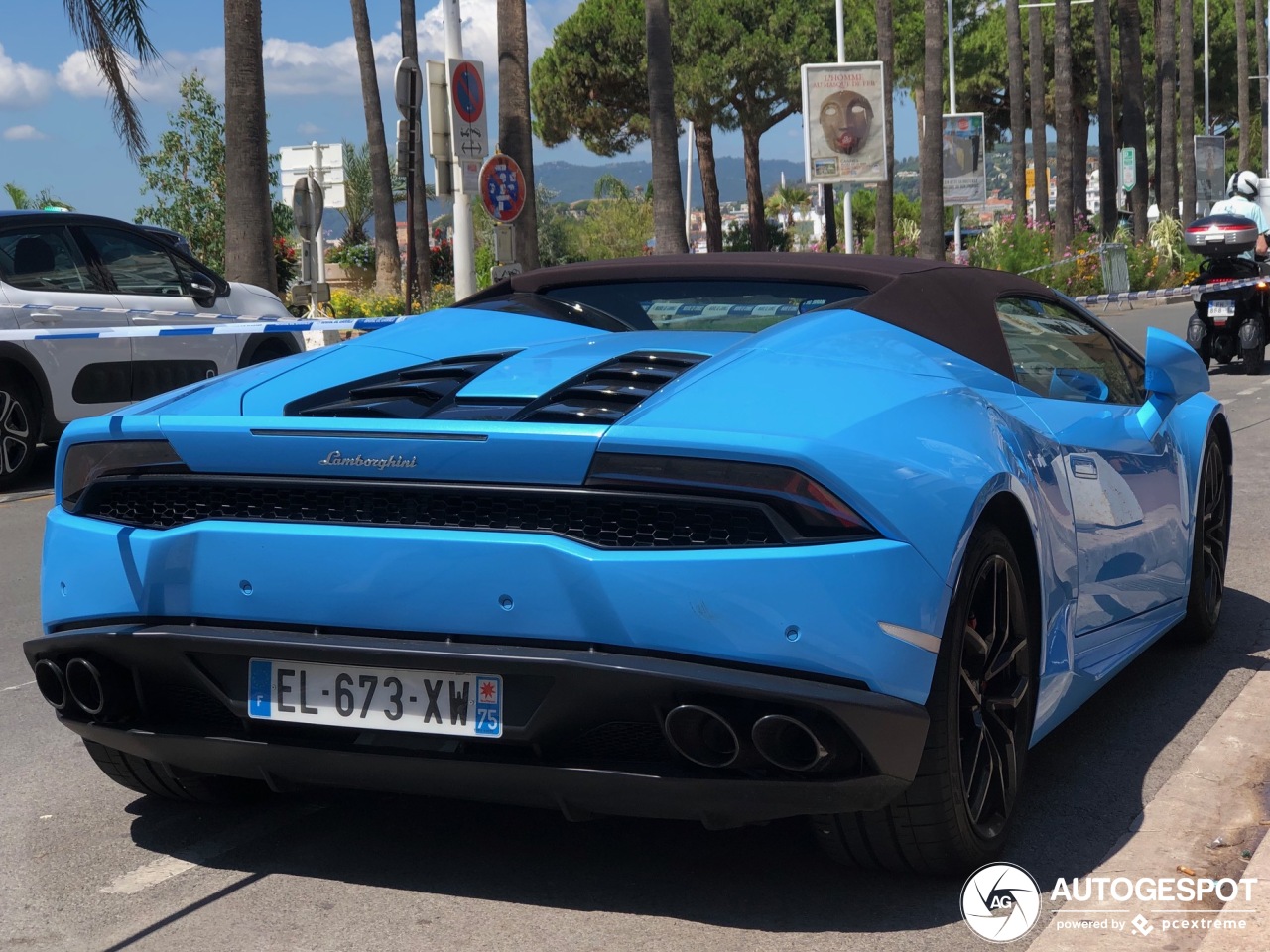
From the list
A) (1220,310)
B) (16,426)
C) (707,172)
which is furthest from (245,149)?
(707,172)

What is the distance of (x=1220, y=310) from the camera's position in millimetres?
16312

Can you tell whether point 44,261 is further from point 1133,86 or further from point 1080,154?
point 1080,154

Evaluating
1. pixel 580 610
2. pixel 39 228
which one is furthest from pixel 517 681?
pixel 39 228

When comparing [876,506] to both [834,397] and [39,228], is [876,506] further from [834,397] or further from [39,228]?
[39,228]

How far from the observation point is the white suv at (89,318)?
35.4 feet

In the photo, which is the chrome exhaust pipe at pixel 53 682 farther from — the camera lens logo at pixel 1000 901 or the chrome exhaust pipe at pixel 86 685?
the camera lens logo at pixel 1000 901

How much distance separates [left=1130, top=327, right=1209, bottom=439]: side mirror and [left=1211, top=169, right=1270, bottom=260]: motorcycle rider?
11.8 m

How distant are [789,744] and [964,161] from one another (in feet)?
130

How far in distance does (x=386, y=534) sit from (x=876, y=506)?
3.04 feet

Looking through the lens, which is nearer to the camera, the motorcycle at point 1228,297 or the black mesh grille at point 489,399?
the black mesh grille at point 489,399

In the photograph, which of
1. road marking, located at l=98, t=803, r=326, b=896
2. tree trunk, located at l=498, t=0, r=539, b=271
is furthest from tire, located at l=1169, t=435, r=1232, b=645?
tree trunk, located at l=498, t=0, r=539, b=271

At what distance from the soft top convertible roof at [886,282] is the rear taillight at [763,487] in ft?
3.11

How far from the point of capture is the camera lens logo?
130 inches

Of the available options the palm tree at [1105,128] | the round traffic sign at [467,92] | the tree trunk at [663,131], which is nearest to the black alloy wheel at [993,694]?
the round traffic sign at [467,92]
